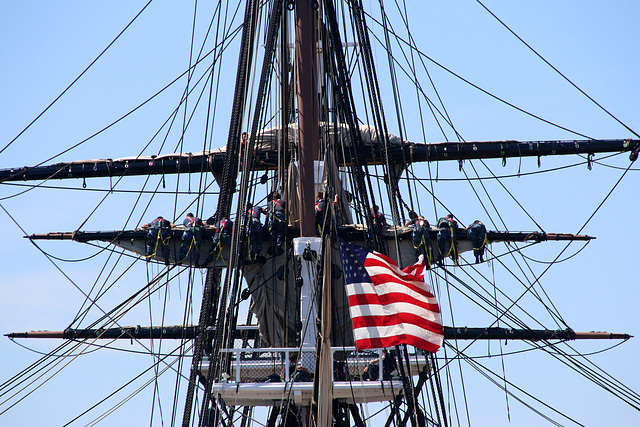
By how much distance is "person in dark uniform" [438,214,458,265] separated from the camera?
24156 mm

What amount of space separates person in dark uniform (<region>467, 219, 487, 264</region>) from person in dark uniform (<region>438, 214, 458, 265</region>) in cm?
45

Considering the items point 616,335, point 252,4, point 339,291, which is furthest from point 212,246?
point 616,335

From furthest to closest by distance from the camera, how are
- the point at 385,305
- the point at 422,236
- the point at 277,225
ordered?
the point at 422,236
the point at 277,225
the point at 385,305

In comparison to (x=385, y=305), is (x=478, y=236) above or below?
above

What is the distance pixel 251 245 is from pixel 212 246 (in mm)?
1454

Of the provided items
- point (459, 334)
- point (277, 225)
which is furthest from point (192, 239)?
point (459, 334)

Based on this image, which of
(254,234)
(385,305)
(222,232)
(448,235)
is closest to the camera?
(385,305)

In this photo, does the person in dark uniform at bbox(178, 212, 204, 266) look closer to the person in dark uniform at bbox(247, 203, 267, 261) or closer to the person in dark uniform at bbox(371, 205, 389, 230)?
the person in dark uniform at bbox(247, 203, 267, 261)

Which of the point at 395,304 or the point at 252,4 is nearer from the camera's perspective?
the point at 395,304

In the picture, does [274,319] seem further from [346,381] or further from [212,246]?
[346,381]

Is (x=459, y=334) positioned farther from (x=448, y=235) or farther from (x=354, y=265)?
(x=354, y=265)

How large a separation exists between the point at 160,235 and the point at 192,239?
77 cm

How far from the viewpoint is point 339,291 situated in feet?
81.9

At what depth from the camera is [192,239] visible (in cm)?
2406
